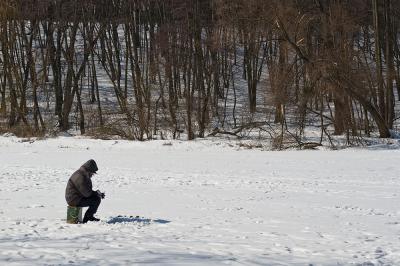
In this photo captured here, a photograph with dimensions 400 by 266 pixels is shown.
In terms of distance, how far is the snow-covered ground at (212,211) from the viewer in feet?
26.9

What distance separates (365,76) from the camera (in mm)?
29156

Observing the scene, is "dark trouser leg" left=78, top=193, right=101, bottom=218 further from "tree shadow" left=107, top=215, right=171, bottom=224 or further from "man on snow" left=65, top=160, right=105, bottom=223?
"tree shadow" left=107, top=215, right=171, bottom=224

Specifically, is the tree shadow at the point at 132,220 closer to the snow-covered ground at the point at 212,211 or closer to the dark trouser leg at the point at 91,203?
the snow-covered ground at the point at 212,211

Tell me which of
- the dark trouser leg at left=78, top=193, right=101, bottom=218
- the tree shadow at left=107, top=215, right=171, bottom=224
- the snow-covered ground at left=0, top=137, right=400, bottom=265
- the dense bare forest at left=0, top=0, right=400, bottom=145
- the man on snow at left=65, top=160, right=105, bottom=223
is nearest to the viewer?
the snow-covered ground at left=0, top=137, right=400, bottom=265

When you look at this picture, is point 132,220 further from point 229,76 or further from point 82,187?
point 229,76

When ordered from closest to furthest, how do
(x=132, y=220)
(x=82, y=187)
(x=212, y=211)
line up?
(x=82, y=187), (x=132, y=220), (x=212, y=211)

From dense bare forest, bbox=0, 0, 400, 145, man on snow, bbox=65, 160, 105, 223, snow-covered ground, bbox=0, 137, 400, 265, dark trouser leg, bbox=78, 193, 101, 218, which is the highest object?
dense bare forest, bbox=0, 0, 400, 145

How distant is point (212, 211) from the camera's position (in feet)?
40.5

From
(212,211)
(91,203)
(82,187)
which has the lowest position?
(212,211)

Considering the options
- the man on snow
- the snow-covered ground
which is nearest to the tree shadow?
the snow-covered ground

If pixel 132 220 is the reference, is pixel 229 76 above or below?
above

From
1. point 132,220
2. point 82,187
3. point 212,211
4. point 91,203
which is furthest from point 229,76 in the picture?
point 82,187

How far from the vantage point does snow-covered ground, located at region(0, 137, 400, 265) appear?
8.20 meters

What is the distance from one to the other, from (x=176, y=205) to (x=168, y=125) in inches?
838
